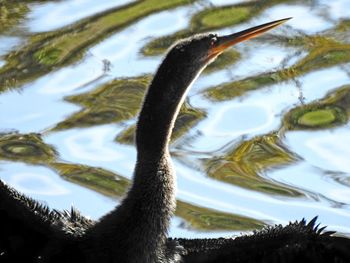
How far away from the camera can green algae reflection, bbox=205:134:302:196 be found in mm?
8867

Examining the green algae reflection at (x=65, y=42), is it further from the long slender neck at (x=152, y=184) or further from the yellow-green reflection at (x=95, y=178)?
the long slender neck at (x=152, y=184)

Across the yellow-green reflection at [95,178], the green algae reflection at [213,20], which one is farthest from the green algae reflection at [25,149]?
the green algae reflection at [213,20]

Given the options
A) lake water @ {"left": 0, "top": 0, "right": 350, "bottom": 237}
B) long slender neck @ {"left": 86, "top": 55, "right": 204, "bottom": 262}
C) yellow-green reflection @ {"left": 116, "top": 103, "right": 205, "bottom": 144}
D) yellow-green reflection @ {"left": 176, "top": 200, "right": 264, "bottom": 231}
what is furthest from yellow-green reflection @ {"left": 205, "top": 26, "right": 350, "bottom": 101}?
long slender neck @ {"left": 86, "top": 55, "right": 204, "bottom": 262}

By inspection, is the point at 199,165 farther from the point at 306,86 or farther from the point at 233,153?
the point at 306,86

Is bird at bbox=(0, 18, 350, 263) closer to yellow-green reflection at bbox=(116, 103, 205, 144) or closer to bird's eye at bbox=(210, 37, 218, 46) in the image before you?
bird's eye at bbox=(210, 37, 218, 46)

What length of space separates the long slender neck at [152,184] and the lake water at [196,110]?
1299 mm

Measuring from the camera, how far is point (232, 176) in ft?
29.5

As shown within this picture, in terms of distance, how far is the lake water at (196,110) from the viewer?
874 cm

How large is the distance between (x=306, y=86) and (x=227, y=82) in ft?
1.77

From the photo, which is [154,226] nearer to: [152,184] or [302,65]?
[152,184]

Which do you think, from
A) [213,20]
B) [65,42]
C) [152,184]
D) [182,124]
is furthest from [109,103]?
[152,184]

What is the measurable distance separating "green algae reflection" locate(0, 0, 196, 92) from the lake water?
1cm

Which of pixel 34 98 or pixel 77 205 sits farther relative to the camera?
pixel 34 98

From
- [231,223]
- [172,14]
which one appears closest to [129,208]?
[231,223]
